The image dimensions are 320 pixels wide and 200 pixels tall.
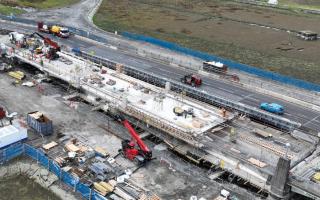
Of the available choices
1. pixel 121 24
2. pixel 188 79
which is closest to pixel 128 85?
pixel 188 79

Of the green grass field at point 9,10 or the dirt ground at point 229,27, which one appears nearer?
the dirt ground at point 229,27

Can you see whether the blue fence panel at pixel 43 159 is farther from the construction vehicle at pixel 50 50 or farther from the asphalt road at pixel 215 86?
the asphalt road at pixel 215 86

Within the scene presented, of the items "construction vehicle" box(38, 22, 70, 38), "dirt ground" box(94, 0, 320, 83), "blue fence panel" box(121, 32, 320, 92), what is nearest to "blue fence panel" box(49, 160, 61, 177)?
"blue fence panel" box(121, 32, 320, 92)

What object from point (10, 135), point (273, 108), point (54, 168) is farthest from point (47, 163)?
point (273, 108)

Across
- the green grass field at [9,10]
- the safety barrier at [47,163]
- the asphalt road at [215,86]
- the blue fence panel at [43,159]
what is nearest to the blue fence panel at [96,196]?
the safety barrier at [47,163]

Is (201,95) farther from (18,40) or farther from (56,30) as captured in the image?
(56,30)
